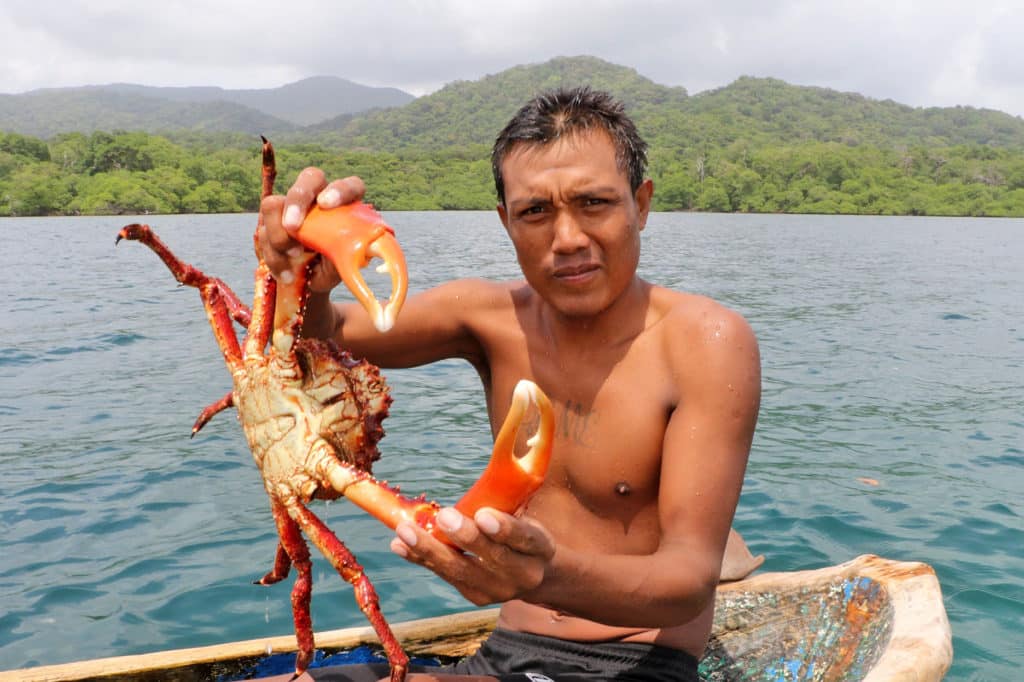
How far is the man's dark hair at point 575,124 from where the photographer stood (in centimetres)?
267

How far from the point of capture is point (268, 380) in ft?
7.52

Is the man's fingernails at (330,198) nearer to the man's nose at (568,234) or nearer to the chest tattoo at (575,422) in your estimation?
the man's nose at (568,234)

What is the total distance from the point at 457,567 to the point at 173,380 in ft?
38.9

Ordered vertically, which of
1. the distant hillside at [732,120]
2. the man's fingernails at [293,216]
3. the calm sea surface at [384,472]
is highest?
the distant hillside at [732,120]

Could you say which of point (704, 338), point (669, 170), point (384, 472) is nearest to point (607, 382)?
point (704, 338)

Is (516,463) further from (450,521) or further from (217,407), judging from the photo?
(217,407)

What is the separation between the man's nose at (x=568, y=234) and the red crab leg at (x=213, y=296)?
3.10 feet

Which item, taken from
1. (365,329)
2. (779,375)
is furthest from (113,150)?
(365,329)

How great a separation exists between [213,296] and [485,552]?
4.41 feet

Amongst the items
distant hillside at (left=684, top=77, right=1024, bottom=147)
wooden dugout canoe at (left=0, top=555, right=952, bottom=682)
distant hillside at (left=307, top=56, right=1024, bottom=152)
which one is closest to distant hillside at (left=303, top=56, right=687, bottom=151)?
distant hillside at (left=307, top=56, right=1024, bottom=152)

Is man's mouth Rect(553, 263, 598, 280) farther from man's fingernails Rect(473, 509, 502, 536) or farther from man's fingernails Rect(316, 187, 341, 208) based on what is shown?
man's fingernails Rect(473, 509, 502, 536)

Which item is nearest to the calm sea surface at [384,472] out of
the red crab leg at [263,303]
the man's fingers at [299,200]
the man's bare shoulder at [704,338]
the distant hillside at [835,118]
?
the man's bare shoulder at [704,338]

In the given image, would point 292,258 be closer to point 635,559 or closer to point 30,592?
point 635,559

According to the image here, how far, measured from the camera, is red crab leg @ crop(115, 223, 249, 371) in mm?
2479
